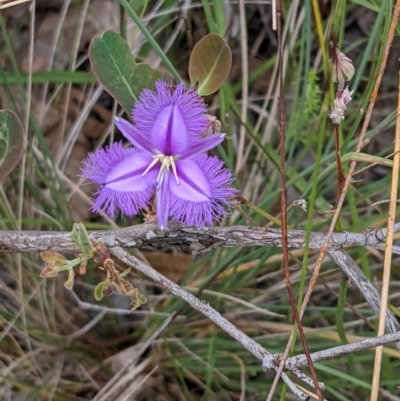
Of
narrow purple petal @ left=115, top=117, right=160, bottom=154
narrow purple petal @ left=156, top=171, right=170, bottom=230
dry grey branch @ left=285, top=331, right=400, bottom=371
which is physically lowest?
dry grey branch @ left=285, top=331, right=400, bottom=371

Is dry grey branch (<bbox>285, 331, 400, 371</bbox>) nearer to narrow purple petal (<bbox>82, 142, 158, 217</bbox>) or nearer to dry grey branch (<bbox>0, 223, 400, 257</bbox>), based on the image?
dry grey branch (<bbox>0, 223, 400, 257</bbox>)

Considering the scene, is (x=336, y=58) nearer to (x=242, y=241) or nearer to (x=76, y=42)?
(x=242, y=241)

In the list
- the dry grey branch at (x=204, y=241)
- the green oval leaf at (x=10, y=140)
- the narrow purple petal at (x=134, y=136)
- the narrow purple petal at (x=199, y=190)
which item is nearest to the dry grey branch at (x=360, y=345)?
the dry grey branch at (x=204, y=241)

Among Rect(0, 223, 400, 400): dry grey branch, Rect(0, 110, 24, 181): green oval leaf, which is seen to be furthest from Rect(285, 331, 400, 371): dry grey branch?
Rect(0, 110, 24, 181): green oval leaf

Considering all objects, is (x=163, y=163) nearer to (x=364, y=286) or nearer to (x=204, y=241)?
(x=204, y=241)

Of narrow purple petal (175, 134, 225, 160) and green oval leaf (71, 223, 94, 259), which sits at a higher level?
narrow purple petal (175, 134, 225, 160)

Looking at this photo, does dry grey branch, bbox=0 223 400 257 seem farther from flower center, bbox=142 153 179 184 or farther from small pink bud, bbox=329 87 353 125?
small pink bud, bbox=329 87 353 125

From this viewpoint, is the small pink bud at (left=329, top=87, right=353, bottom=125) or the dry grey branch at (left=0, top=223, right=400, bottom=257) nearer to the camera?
the small pink bud at (left=329, top=87, right=353, bottom=125)
